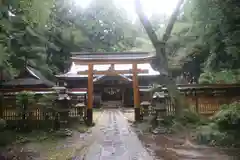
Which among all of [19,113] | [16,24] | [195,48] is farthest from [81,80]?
[19,113]

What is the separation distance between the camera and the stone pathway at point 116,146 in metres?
7.48

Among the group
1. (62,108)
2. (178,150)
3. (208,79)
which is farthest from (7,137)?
(208,79)

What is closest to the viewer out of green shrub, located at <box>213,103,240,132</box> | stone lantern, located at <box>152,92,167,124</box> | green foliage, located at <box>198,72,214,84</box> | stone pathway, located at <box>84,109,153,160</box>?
stone pathway, located at <box>84,109,153,160</box>

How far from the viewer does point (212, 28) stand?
1256 centimetres

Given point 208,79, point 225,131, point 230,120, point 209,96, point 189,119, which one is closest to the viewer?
point 230,120

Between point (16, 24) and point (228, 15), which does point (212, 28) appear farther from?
point (16, 24)

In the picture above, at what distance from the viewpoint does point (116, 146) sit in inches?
345

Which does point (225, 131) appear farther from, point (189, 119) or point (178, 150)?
point (189, 119)

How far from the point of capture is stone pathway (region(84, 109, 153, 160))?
24.5 feet

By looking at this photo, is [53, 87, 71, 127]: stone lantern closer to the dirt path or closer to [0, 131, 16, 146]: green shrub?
[0, 131, 16, 146]: green shrub

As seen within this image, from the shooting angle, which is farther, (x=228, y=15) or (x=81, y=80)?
(x=81, y=80)

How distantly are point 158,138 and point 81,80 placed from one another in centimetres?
1528

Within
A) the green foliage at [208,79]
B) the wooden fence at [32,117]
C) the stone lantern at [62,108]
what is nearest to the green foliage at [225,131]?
the stone lantern at [62,108]

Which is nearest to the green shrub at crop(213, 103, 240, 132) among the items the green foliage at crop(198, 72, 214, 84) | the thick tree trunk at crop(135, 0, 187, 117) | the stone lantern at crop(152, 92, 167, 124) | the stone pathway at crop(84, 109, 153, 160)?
the thick tree trunk at crop(135, 0, 187, 117)
